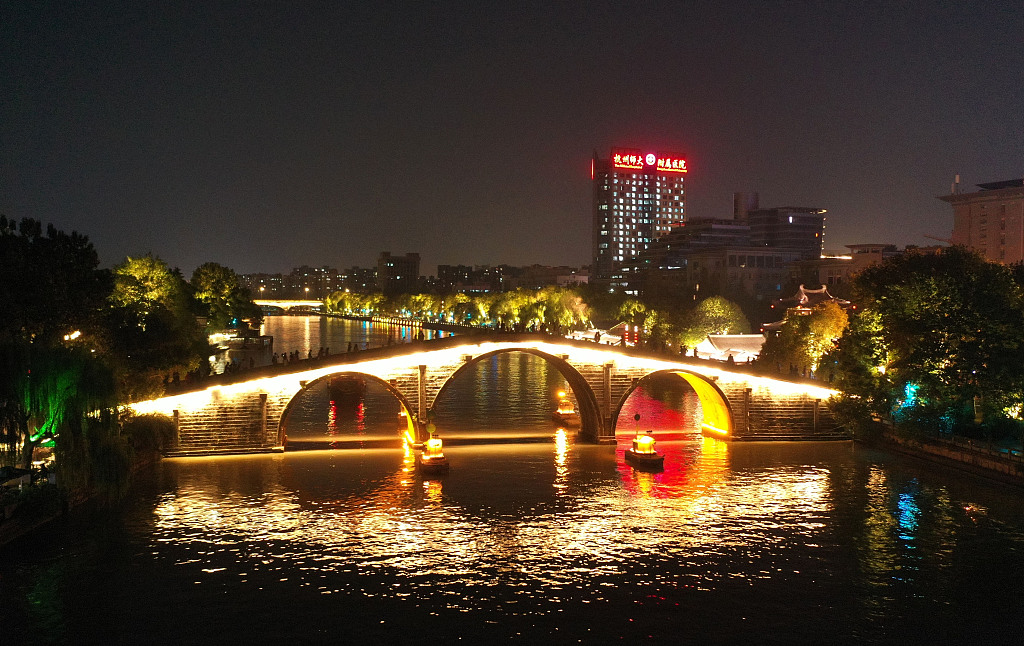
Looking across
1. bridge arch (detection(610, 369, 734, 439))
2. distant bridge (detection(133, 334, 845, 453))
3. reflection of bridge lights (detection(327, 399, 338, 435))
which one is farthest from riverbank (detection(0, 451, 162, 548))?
bridge arch (detection(610, 369, 734, 439))

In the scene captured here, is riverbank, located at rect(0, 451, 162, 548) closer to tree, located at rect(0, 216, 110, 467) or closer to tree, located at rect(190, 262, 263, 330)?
tree, located at rect(0, 216, 110, 467)

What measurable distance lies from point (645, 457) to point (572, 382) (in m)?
8.16

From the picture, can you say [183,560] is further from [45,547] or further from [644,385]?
[644,385]

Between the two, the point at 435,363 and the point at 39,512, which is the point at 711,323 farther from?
the point at 39,512

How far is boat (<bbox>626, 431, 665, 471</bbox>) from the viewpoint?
37819mm

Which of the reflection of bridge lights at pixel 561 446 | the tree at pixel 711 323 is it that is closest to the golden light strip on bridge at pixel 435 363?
the reflection of bridge lights at pixel 561 446

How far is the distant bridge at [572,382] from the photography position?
3912cm

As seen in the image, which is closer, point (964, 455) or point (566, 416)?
point (964, 455)

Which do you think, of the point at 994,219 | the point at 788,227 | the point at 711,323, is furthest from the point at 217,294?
the point at 788,227

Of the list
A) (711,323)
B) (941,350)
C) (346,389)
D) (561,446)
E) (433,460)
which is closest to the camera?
(433,460)

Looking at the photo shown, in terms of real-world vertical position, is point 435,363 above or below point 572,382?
above

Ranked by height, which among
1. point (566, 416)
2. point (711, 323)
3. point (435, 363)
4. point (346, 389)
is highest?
point (711, 323)

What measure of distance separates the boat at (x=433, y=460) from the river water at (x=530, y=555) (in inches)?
16.5

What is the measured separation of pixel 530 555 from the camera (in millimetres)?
26953
